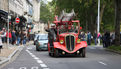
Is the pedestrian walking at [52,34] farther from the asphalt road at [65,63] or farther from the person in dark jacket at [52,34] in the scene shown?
the asphalt road at [65,63]

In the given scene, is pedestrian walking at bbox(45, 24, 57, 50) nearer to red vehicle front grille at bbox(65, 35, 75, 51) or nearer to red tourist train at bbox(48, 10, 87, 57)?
red tourist train at bbox(48, 10, 87, 57)

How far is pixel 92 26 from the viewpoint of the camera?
55.6 metres

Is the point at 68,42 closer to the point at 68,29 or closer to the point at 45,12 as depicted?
the point at 68,29

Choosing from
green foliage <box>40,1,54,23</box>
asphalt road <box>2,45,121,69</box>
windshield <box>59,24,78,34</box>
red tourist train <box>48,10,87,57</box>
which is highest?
green foliage <box>40,1,54,23</box>

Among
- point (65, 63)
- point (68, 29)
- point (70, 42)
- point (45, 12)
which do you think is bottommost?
point (65, 63)

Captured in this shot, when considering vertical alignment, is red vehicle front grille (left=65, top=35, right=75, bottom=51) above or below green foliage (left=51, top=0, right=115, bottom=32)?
below

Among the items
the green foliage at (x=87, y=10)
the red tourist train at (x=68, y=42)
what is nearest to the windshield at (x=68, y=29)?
the red tourist train at (x=68, y=42)

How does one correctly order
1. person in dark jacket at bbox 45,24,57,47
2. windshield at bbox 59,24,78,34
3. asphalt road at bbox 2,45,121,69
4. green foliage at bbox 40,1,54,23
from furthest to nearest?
green foliage at bbox 40,1,54,23 < person in dark jacket at bbox 45,24,57,47 < windshield at bbox 59,24,78,34 < asphalt road at bbox 2,45,121,69

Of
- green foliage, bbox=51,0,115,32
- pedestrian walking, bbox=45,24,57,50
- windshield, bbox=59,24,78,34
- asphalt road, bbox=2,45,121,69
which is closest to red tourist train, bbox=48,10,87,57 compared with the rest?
windshield, bbox=59,24,78,34

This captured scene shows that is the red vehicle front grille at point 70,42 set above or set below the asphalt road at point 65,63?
above

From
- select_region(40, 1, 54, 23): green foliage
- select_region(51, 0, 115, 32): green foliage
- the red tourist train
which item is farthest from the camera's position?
select_region(40, 1, 54, 23): green foliage

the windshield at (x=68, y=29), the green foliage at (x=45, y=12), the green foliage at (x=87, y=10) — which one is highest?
the green foliage at (x=45, y=12)

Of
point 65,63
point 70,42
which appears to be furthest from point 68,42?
point 65,63

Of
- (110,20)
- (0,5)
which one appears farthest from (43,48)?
(110,20)
